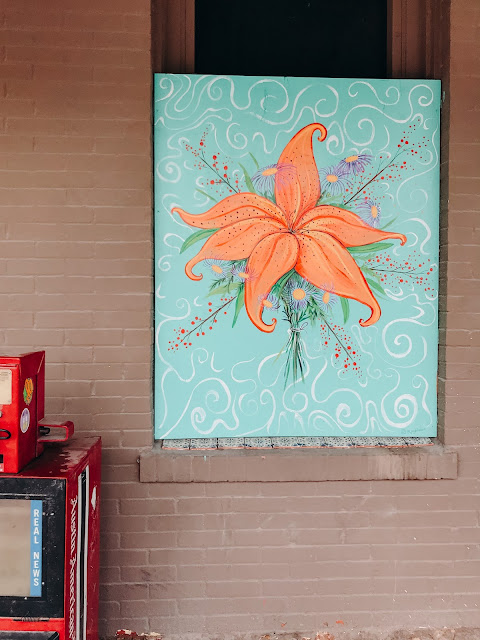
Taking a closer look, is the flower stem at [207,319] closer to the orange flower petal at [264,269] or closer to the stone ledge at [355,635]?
the orange flower petal at [264,269]

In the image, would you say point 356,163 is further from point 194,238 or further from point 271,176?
point 194,238

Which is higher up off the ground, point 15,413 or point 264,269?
point 264,269

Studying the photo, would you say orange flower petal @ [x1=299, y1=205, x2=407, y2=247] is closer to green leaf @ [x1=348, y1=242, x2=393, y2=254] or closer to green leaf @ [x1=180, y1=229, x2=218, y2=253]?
green leaf @ [x1=348, y1=242, x2=393, y2=254]

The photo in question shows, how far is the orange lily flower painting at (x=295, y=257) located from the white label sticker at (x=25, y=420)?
2.98 feet

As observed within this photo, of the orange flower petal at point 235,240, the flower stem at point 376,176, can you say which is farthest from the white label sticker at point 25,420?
the flower stem at point 376,176

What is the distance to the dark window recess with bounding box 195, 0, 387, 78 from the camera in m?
3.16

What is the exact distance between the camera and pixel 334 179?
3000 mm

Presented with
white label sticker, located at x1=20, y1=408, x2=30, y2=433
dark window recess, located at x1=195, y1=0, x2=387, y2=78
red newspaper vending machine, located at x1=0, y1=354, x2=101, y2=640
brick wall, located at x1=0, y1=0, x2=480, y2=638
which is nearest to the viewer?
red newspaper vending machine, located at x1=0, y1=354, x2=101, y2=640

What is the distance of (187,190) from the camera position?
2.95 metres

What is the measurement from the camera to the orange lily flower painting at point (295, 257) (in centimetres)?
295

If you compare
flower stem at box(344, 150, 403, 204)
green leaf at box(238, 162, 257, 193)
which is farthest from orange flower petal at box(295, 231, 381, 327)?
green leaf at box(238, 162, 257, 193)

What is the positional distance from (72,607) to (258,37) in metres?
3.39

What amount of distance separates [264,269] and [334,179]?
71cm

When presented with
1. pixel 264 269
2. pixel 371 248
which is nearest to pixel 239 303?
pixel 264 269
